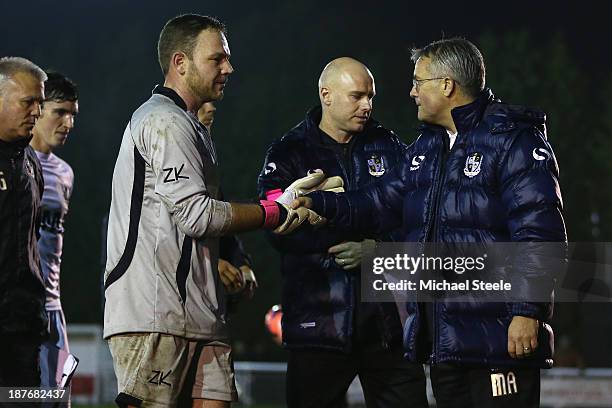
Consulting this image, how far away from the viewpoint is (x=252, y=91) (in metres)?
39.2

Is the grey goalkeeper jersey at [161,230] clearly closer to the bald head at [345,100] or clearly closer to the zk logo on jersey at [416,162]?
the zk logo on jersey at [416,162]

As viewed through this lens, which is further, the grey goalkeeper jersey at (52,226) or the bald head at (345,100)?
the grey goalkeeper jersey at (52,226)

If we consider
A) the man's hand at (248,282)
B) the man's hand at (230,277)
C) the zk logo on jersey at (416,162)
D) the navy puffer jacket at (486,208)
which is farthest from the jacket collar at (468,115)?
the man's hand at (248,282)

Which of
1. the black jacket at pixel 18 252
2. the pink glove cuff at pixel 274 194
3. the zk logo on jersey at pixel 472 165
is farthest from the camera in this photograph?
the pink glove cuff at pixel 274 194

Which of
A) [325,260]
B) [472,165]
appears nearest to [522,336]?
[472,165]

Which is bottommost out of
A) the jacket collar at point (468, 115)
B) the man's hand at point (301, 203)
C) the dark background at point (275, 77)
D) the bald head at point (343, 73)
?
the man's hand at point (301, 203)

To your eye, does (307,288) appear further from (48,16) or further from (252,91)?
(48,16)

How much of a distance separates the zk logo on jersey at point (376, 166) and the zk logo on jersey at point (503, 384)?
1.74m

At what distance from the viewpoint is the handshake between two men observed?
208 inches

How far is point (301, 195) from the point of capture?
5715 millimetres

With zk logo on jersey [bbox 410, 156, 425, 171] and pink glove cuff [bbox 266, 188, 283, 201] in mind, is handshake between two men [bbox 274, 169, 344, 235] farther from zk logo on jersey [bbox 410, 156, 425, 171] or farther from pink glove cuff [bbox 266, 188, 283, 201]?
zk logo on jersey [bbox 410, 156, 425, 171]

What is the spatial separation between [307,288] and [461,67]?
5.44 ft

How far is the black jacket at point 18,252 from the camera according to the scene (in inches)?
216

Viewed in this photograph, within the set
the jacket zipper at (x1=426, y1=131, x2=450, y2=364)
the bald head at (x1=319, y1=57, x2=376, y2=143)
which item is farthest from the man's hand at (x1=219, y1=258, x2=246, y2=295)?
the jacket zipper at (x1=426, y1=131, x2=450, y2=364)
